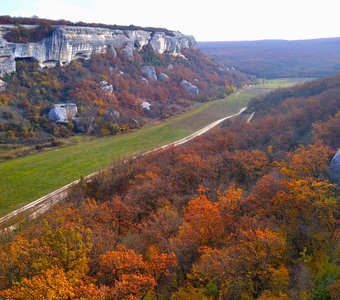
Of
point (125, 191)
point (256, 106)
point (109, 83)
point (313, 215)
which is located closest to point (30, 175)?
point (125, 191)

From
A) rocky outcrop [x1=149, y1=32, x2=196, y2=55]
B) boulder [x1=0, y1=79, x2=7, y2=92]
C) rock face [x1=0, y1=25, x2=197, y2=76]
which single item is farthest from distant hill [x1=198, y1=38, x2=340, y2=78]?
boulder [x1=0, y1=79, x2=7, y2=92]

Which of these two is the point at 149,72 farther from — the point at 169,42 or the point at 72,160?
the point at 72,160

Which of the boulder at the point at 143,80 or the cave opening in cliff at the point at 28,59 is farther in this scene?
the boulder at the point at 143,80

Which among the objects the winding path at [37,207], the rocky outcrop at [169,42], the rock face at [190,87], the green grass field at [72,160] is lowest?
the winding path at [37,207]

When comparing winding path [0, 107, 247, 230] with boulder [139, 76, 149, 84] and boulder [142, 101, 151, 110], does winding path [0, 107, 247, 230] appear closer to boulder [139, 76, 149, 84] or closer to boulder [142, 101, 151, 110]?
boulder [142, 101, 151, 110]

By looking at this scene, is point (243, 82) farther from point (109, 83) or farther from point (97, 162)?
point (97, 162)

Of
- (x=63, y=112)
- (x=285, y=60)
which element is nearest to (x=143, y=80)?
(x=63, y=112)

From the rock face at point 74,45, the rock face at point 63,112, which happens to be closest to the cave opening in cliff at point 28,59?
the rock face at point 74,45

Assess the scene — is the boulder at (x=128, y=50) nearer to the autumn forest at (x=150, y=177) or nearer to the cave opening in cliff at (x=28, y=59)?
the autumn forest at (x=150, y=177)
